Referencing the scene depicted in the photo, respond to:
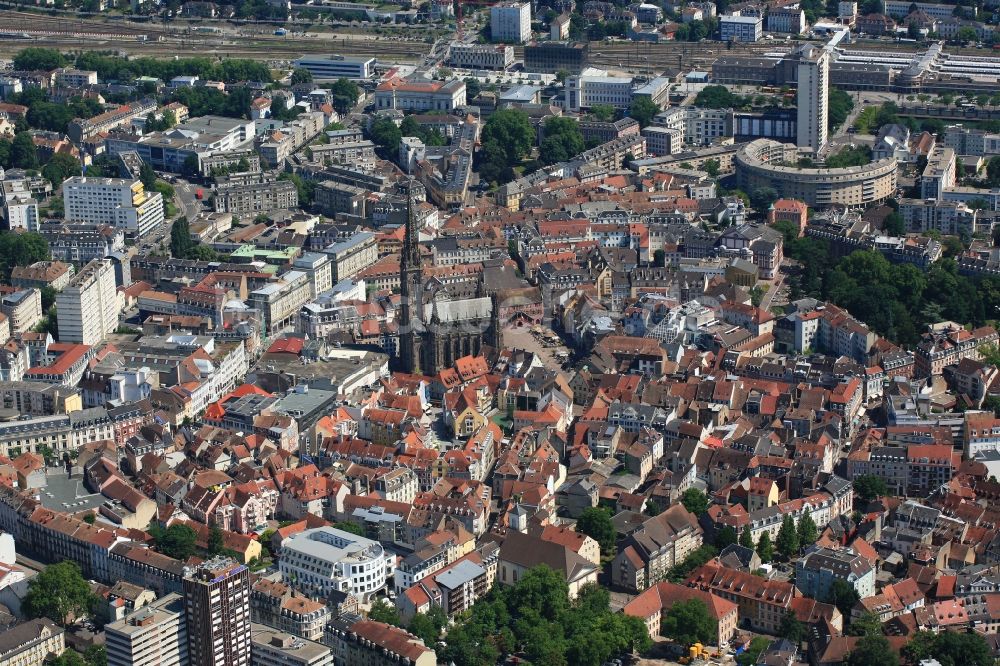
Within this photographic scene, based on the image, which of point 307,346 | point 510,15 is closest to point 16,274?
point 307,346

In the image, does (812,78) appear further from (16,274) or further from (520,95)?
(16,274)

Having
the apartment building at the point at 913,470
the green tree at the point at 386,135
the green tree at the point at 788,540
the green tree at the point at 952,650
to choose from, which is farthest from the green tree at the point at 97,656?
the green tree at the point at 386,135

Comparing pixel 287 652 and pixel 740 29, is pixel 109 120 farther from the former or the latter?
pixel 287 652

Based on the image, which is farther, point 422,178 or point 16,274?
point 422,178

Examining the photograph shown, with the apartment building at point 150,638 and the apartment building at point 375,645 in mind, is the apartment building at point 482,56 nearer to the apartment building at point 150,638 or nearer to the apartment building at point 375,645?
the apartment building at point 375,645

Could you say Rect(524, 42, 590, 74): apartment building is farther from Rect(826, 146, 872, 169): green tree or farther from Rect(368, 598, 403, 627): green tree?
Rect(368, 598, 403, 627): green tree

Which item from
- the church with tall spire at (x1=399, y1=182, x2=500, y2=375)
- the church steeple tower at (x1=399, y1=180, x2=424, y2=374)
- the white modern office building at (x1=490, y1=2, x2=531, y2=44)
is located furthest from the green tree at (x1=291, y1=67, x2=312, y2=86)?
the church with tall spire at (x1=399, y1=182, x2=500, y2=375)
